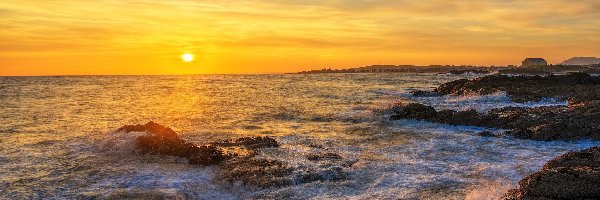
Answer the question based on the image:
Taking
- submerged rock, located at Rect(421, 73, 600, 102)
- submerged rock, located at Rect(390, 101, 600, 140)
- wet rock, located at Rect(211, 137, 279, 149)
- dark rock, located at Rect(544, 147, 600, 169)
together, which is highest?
submerged rock, located at Rect(421, 73, 600, 102)

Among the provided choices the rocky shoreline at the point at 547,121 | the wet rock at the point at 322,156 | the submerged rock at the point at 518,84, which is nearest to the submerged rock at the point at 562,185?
the rocky shoreline at the point at 547,121

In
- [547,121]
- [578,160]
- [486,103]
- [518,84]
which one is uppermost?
[518,84]

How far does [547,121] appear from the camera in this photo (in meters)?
20.0

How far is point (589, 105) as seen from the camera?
21.8m

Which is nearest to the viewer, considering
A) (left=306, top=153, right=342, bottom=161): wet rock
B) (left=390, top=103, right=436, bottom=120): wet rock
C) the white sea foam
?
(left=306, top=153, right=342, bottom=161): wet rock

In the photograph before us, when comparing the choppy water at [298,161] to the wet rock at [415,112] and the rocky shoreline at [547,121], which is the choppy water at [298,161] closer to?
the wet rock at [415,112]

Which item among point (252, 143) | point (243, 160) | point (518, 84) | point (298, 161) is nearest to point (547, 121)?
point (298, 161)

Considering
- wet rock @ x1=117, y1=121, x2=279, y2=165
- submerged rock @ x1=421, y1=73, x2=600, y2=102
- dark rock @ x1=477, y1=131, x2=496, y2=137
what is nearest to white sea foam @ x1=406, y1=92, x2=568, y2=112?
submerged rock @ x1=421, y1=73, x2=600, y2=102

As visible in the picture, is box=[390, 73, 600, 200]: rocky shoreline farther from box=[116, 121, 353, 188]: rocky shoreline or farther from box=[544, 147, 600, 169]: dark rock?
box=[116, 121, 353, 188]: rocky shoreline

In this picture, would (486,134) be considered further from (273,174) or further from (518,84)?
(518,84)

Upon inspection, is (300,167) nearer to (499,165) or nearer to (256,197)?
(256,197)

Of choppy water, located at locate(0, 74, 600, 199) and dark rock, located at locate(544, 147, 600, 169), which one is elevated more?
dark rock, located at locate(544, 147, 600, 169)

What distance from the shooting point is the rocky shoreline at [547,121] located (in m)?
8.65

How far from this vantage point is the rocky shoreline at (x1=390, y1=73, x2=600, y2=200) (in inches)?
340
